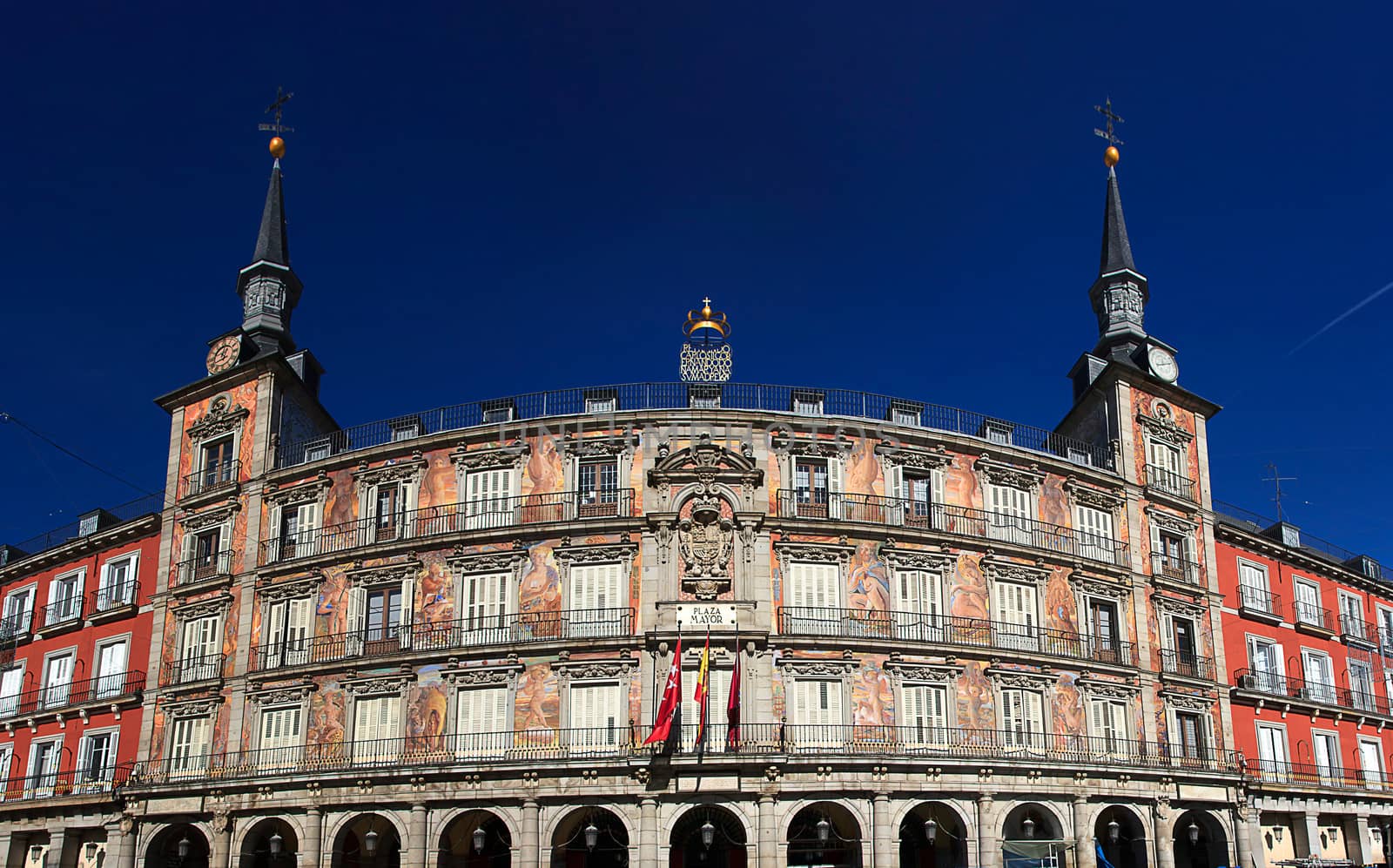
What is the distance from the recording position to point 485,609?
49656 mm

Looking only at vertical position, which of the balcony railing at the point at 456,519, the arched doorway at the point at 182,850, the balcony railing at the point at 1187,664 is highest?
the balcony railing at the point at 456,519

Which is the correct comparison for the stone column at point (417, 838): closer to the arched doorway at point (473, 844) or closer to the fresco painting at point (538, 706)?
the arched doorway at point (473, 844)

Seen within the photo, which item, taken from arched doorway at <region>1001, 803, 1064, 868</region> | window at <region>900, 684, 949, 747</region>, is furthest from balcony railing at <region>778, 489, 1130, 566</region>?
arched doorway at <region>1001, 803, 1064, 868</region>

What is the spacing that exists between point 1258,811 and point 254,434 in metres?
43.1

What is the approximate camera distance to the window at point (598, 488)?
50000 mm

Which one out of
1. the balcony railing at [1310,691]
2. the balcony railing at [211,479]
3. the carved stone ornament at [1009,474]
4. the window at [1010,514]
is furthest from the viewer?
the balcony railing at [211,479]

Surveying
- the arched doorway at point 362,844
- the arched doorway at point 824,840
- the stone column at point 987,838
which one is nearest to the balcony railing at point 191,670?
the arched doorway at point 362,844

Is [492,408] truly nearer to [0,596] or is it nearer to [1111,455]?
[1111,455]

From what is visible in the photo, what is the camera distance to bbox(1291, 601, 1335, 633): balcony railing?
196 feet

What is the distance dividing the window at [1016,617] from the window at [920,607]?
8.10 ft

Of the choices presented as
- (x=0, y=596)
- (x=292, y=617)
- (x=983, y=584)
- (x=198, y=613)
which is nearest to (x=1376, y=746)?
(x=983, y=584)

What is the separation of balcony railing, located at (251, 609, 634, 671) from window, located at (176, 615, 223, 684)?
2.12 metres

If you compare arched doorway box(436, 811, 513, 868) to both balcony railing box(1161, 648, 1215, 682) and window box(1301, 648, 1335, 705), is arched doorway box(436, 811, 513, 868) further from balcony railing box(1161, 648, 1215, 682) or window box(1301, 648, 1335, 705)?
window box(1301, 648, 1335, 705)

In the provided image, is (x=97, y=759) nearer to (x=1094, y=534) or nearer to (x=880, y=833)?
(x=880, y=833)
